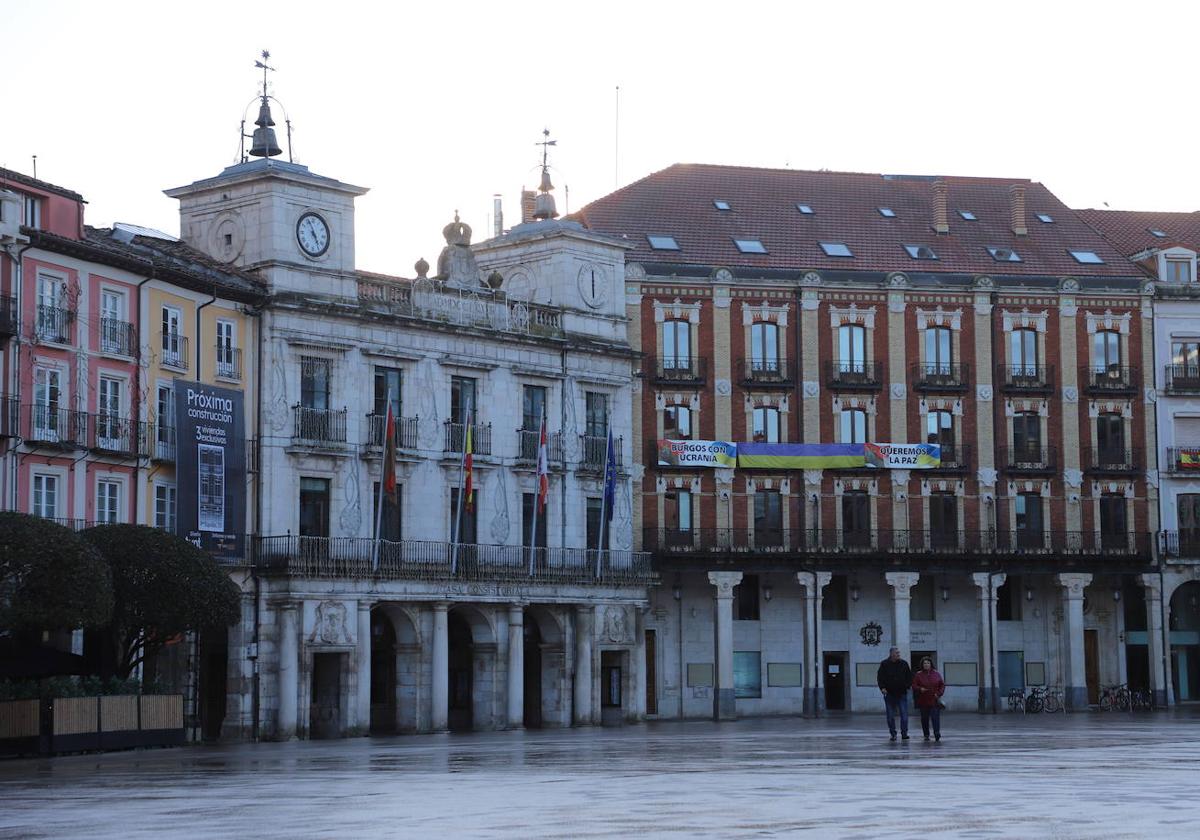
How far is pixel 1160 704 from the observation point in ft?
259

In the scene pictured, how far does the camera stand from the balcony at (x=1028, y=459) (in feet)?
261

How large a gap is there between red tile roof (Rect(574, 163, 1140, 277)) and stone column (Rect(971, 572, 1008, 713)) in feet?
39.0

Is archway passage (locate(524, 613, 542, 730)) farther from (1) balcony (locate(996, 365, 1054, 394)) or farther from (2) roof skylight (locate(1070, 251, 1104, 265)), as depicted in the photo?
(2) roof skylight (locate(1070, 251, 1104, 265))

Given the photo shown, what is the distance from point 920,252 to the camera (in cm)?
8131

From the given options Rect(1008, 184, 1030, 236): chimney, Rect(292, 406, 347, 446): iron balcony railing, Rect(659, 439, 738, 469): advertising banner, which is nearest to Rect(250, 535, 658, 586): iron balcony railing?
Rect(292, 406, 347, 446): iron balcony railing

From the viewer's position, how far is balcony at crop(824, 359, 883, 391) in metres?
78.1

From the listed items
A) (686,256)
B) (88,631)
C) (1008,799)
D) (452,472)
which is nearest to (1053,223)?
(686,256)

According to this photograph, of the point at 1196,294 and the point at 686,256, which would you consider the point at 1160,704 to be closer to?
the point at 1196,294

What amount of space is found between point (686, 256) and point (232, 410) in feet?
77.9

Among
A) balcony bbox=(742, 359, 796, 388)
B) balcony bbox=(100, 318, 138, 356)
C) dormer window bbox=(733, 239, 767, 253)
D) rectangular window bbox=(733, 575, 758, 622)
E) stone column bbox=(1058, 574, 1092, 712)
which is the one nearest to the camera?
balcony bbox=(100, 318, 138, 356)

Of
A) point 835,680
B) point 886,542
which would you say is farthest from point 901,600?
point 835,680

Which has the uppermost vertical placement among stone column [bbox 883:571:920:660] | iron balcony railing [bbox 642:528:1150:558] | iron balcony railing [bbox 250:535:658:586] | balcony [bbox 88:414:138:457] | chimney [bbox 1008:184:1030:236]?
chimney [bbox 1008:184:1030:236]

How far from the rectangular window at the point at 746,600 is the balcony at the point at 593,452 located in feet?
28.6

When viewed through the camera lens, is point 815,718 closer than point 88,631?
No
